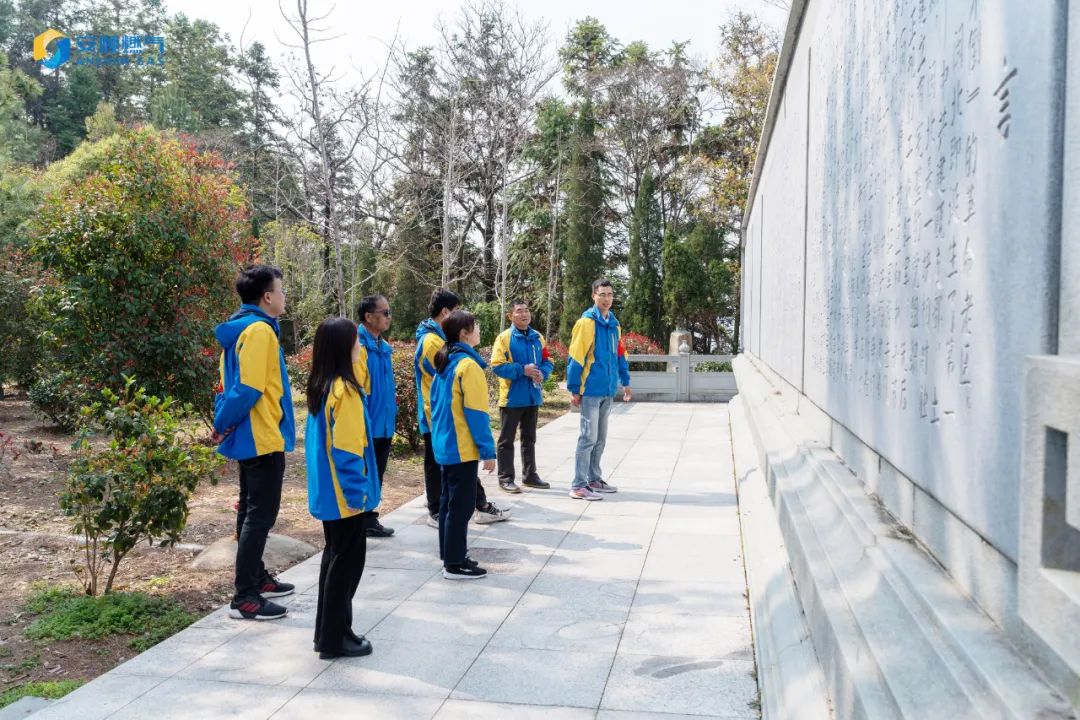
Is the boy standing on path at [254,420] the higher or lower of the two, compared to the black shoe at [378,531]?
higher

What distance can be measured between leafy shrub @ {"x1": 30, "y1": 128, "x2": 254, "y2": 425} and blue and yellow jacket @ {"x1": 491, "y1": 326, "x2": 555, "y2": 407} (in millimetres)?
3496

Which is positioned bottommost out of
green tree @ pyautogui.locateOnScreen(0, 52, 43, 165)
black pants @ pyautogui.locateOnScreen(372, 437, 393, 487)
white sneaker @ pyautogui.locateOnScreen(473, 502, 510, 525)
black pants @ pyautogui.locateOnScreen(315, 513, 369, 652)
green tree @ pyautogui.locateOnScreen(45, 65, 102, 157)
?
white sneaker @ pyautogui.locateOnScreen(473, 502, 510, 525)

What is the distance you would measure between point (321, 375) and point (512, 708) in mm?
1586

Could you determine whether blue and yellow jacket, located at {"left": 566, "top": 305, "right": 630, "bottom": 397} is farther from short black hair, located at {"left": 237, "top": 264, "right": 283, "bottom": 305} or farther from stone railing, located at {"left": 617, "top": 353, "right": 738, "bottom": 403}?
stone railing, located at {"left": 617, "top": 353, "right": 738, "bottom": 403}

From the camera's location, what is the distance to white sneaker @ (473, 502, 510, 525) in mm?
6098

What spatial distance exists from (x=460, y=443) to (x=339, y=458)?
1226 millimetres

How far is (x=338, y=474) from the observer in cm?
357

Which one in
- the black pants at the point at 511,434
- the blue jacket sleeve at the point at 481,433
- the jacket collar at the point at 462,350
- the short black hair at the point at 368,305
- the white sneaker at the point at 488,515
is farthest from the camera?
the black pants at the point at 511,434

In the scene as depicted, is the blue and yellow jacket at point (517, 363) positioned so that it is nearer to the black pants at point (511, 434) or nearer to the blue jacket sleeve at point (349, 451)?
the black pants at point (511, 434)

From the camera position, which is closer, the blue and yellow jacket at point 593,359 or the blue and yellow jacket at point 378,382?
the blue and yellow jacket at point 378,382

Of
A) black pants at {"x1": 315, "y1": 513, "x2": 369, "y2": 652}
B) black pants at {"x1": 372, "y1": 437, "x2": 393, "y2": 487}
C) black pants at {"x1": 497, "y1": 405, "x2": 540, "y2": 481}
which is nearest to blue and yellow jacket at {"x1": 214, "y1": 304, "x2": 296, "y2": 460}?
black pants at {"x1": 315, "y1": 513, "x2": 369, "y2": 652}

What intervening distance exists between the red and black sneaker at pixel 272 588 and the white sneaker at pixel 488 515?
184 cm

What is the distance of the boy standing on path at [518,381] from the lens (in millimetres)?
7098

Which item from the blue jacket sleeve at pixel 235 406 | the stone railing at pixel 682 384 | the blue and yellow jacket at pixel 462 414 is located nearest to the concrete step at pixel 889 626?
the blue and yellow jacket at pixel 462 414
